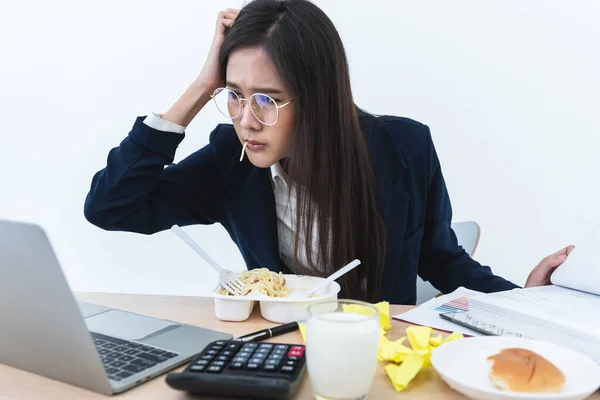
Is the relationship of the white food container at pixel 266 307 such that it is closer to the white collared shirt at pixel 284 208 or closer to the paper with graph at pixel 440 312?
the paper with graph at pixel 440 312

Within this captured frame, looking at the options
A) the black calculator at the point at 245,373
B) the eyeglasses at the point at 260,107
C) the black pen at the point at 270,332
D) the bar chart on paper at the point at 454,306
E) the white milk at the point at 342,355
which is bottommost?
the bar chart on paper at the point at 454,306

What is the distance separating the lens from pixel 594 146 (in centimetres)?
202

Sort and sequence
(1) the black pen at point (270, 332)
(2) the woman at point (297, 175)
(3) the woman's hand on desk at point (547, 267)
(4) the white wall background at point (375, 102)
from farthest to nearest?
(4) the white wall background at point (375, 102) < (2) the woman at point (297, 175) < (3) the woman's hand on desk at point (547, 267) < (1) the black pen at point (270, 332)

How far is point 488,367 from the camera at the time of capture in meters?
0.68

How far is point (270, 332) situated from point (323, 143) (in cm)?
52

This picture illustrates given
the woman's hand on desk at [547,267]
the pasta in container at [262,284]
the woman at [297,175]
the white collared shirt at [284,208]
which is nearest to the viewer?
the pasta in container at [262,284]

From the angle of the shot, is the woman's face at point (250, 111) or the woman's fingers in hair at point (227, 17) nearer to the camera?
the woman's face at point (250, 111)

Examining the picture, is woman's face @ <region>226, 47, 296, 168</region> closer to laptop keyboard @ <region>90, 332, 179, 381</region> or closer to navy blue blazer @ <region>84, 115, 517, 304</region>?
navy blue blazer @ <region>84, 115, 517, 304</region>

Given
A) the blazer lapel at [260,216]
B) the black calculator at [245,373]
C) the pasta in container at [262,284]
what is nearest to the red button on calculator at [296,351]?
the black calculator at [245,373]

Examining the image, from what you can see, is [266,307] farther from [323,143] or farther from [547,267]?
[547,267]

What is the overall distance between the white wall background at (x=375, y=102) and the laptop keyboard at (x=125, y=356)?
1.46 m

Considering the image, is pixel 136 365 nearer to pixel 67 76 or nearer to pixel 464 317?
pixel 464 317

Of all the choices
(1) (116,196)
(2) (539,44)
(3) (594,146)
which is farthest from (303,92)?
(3) (594,146)

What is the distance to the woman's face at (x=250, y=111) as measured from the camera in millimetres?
1167
